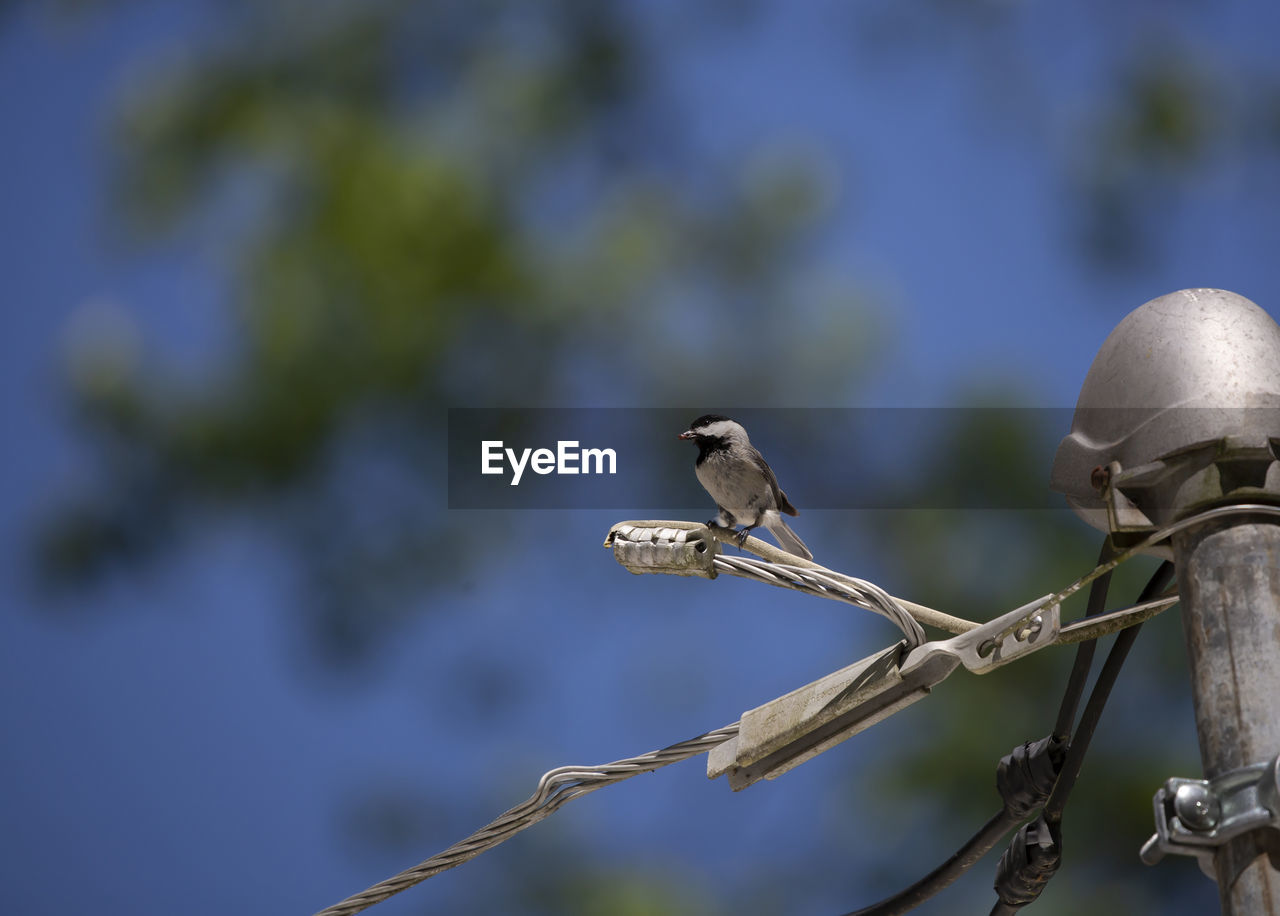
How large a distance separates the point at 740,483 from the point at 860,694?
1098 millimetres

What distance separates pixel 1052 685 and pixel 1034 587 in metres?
0.46

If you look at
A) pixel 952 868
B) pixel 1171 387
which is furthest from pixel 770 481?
pixel 1171 387

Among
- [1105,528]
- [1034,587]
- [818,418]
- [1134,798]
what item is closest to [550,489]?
[818,418]

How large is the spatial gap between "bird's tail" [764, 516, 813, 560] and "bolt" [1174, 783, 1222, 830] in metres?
1.53

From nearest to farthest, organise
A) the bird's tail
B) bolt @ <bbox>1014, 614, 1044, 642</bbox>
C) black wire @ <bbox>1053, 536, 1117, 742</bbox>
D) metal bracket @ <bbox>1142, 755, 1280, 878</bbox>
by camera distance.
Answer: metal bracket @ <bbox>1142, 755, 1280, 878</bbox> < bolt @ <bbox>1014, 614, 1044, 642</bbox> < black wire @ <bbox>1053, 536, 1117, 742</bbox> < the bird's tail

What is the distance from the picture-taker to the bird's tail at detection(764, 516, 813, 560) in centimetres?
291

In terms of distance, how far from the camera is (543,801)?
6.61 feet

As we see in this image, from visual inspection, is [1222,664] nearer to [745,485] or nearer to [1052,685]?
[745,485]

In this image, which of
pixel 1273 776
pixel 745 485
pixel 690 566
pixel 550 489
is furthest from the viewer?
pixel 550 489

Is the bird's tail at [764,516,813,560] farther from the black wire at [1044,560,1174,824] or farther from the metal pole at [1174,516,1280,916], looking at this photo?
the metal pole at [1174,516,1280,916]

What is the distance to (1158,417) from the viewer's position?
1.51 m

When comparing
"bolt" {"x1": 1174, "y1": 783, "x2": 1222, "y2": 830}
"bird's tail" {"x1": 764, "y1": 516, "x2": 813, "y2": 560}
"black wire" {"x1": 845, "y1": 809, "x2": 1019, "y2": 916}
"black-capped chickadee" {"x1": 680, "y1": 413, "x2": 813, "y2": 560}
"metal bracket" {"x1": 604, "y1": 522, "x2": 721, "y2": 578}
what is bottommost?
"black wire" {"x1": 845, "y1": 809, "x2": 1019, "y2": 916}

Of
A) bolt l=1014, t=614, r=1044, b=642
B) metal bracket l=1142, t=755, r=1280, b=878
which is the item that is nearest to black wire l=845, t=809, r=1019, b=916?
bolt l=1014, t=614, r=1044, b=642

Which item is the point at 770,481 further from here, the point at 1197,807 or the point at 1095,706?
the point at 1197,807
